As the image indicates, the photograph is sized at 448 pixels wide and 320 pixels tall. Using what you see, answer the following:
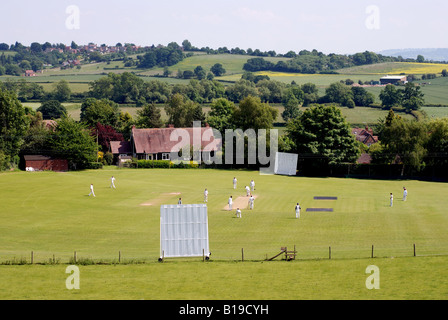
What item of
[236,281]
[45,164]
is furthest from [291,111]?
[236,281]

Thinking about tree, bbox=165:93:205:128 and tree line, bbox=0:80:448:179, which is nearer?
tree line, bbox=0:80:448:179

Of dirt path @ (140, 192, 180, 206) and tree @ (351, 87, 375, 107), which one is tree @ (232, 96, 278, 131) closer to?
dirt path @ (140, 192, 180, 206)

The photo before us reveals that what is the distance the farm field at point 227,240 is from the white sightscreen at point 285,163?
10770 millimetres

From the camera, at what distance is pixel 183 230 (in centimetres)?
3628

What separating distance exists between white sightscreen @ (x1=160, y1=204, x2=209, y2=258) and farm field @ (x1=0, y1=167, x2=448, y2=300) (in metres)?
0.87

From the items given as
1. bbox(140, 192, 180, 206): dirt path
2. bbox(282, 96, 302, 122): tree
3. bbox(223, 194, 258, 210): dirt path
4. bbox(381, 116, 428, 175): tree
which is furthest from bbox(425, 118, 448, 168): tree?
bbox(282, 96, 302, 122): tree

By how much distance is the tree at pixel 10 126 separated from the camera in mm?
86938

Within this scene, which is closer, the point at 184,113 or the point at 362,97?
the point at 184,113

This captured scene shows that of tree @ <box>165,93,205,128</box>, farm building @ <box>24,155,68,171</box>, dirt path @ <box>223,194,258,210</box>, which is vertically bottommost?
farm building @ <box>24,155,68,171</box>

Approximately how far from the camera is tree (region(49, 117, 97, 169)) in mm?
86812

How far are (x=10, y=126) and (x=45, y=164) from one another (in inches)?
319

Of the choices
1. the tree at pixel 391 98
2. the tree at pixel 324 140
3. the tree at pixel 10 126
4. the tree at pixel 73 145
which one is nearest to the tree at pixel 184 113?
the tree at pixel 73 145
